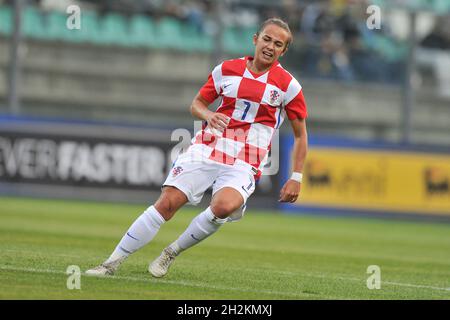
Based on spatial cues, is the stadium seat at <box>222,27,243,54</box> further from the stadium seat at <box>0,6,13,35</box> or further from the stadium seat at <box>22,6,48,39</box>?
the stadium seat at <box>0,6,13,35</box>

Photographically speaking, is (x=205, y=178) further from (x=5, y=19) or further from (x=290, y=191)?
(x=5, y=19)

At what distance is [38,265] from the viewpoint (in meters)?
9.52

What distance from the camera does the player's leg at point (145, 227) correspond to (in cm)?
886

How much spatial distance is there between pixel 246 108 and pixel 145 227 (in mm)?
1334

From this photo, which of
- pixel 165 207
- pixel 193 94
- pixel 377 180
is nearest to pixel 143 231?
pixel 165 207

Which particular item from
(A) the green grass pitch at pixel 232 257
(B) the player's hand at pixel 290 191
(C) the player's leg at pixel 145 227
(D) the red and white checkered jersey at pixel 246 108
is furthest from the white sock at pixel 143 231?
(B) the player's hand at pixel 290 191

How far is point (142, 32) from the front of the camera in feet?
81.9

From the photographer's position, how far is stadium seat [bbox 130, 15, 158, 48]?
975 inches

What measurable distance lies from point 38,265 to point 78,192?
11.4m

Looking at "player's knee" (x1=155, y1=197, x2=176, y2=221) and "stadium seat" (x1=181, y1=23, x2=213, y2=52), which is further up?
"stadium seat" (x1=181, y1=23, x2=213, y2=52)

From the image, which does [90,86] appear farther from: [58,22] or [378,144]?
[378,144]

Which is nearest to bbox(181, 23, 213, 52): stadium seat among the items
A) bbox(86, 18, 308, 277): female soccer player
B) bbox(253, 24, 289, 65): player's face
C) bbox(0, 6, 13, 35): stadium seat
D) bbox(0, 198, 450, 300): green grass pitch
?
bbox(0, 6, 13, 35): stadium seat

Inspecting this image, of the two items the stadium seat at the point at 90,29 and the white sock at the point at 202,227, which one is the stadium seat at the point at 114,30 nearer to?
the stadium seat at the point at 90,29
